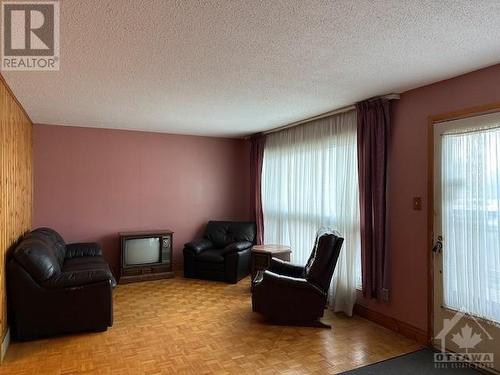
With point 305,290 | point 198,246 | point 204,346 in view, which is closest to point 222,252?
point 198,246

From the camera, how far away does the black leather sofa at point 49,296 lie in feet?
10.5

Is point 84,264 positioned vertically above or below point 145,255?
above

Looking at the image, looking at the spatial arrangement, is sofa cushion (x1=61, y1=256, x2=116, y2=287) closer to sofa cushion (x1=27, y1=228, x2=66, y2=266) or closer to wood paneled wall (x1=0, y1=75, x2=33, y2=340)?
sofa cushion (x1=27, y1=228, x2=66, y2=266)

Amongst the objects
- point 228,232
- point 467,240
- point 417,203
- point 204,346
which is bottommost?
point 204,346

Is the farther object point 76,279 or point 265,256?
point 265,256

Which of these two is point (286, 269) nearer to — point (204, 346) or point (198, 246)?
point (204, 346)

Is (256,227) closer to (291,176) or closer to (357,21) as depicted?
(291,176)

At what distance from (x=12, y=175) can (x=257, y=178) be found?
3642 millimetres

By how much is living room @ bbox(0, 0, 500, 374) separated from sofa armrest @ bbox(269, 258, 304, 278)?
3 cm

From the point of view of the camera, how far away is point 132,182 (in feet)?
19.0

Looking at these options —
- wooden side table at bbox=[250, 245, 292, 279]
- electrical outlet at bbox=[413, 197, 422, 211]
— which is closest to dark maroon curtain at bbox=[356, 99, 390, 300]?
electrical outlet at bbox=[413, 197, 422, 211]

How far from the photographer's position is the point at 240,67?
2.79 m

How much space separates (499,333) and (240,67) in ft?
9.72

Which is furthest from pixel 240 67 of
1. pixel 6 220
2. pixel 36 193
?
pixel 36 193
